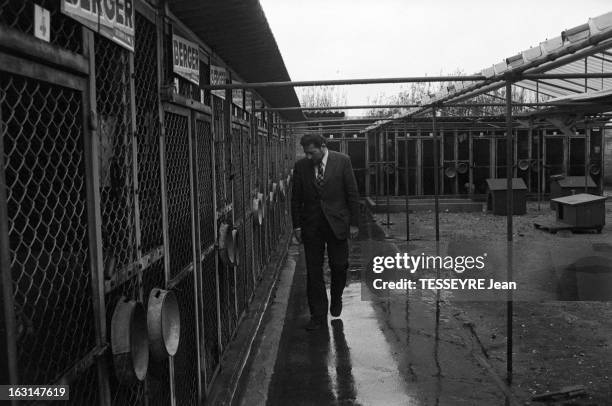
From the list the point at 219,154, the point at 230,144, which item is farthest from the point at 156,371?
the point at 230,144

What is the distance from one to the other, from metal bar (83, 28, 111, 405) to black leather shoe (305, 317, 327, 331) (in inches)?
156

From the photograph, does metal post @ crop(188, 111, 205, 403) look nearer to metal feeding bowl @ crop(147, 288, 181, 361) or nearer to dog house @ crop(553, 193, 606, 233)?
metal feeding bowl @ crop(147, 288, 181, 361)

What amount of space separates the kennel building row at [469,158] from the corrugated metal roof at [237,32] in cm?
1571

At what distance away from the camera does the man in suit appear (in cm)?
607

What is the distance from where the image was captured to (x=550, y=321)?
256 inches

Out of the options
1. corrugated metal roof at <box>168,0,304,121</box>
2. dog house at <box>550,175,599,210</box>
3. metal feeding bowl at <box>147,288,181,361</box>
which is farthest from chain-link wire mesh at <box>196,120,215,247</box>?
dog house at <box>550,175,599,210</box>

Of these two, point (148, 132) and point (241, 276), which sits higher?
point (148, 132)

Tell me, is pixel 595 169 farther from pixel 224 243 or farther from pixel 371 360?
pixel 224 243

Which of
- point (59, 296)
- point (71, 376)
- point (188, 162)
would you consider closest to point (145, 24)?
point (188, 162)

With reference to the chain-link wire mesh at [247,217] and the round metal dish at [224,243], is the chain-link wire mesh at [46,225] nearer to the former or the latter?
the round metal dish at [224,243]

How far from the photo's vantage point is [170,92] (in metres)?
3.27

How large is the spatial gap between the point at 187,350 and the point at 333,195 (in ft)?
9.05

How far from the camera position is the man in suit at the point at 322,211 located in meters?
6.07

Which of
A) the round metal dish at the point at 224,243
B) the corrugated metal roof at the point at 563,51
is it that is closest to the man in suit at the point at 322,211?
the round metal dish at the point at 224,243
